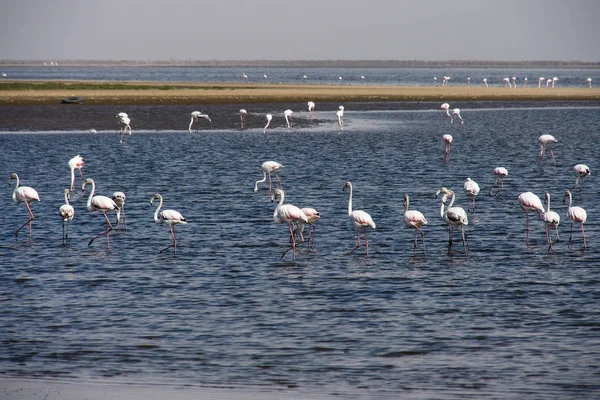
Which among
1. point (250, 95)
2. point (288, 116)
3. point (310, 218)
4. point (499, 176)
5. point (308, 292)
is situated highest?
point (250, 95)

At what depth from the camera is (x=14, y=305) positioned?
512 inches

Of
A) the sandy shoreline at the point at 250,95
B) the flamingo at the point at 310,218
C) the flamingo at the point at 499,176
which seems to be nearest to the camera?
the flamingo at the point at 310,218

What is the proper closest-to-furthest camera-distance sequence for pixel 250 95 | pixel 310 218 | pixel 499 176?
pixel 310 218 < pixel 499 176 < pixel 250 95

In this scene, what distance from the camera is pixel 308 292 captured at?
13734 mm

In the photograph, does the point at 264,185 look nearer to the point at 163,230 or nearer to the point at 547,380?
the point at 163,230


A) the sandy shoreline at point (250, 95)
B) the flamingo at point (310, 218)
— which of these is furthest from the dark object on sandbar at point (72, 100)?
the flamingo at point (310, 218)

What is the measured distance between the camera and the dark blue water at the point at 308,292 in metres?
9.95

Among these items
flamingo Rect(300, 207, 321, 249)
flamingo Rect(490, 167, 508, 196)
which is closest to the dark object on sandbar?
flamingo Rect(490, 167, 508, 196)

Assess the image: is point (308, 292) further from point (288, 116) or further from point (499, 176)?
point (288, 116)

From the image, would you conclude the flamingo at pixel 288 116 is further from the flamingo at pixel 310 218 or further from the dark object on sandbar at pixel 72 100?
the flamingo at pixel 310 218

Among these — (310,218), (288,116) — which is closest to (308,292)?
(310,218)

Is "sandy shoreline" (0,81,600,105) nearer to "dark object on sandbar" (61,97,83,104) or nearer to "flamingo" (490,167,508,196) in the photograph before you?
"dark object on sandbar" (61,97,83,104)

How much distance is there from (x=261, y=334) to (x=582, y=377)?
4.08m

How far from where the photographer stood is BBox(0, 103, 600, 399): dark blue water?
9.95 meters
